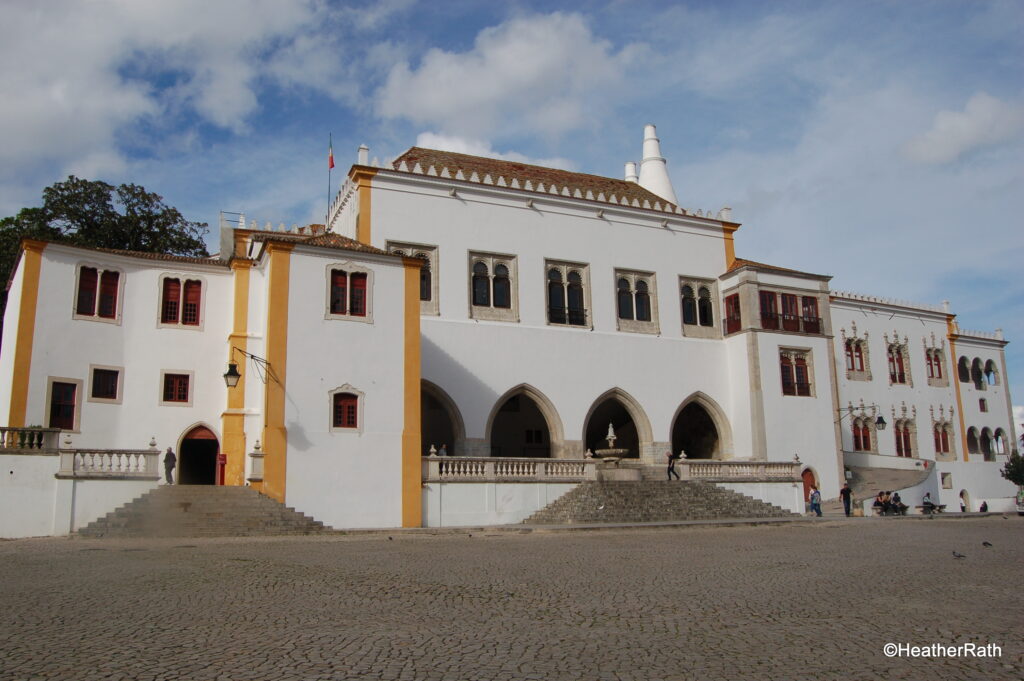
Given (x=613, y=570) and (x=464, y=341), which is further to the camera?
(x=464, y=341)

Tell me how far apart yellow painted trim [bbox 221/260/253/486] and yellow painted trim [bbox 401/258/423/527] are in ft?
15.0

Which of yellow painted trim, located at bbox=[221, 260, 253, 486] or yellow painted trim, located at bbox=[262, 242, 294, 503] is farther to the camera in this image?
yellow painted trim, located at bbox=[221, 260, 253, 486]

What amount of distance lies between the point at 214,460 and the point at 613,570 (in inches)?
625

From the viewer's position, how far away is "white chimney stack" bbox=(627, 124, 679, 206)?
36688 millimetres

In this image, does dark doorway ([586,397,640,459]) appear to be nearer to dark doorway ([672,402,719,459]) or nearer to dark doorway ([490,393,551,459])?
dark doorway ([672,402,719,459])

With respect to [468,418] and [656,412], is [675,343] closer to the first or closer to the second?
[656,412]

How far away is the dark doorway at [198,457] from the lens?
22766 mm

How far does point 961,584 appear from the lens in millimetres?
9383

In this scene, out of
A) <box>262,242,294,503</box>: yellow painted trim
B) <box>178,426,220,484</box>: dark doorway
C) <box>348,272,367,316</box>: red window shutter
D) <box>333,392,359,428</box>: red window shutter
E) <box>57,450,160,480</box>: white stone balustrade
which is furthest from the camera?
<box>178,426,220,484</box>: dark doorway

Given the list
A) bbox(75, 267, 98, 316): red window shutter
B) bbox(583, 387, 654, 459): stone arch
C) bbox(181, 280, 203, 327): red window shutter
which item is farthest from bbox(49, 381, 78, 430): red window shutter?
bbox(583, 387, 654, 459): stone arch

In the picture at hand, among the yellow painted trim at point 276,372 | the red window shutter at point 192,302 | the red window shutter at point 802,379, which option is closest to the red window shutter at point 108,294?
the red window shutter at point 192,302

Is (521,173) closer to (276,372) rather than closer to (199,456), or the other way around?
(276,372)

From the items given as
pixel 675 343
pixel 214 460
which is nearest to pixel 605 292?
pixel 675 343

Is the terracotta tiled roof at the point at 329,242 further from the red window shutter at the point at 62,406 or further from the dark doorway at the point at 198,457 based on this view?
the red window shutter at the point at 62,406
